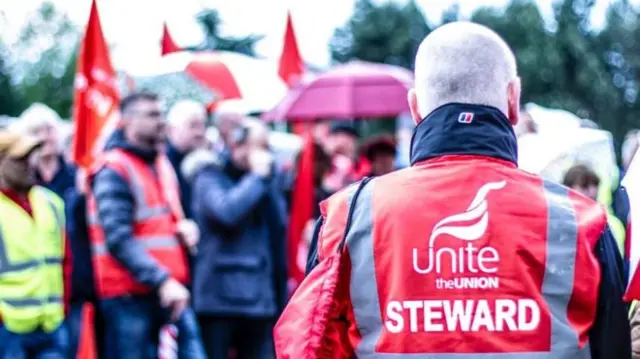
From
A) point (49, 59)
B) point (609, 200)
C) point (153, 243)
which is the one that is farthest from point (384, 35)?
point (153, 243)

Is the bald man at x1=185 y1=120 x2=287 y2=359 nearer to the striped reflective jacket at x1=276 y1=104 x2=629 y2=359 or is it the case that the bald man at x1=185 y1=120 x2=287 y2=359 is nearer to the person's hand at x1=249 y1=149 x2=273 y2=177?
the person's hand at x1=249 y1=149 x2=273 y2=177

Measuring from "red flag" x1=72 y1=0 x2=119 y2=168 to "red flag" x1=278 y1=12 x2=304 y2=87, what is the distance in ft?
10.4

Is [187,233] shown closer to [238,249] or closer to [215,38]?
[238,249]

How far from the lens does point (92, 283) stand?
9445 mm

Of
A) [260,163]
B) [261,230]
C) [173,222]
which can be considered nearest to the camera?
[173,222]

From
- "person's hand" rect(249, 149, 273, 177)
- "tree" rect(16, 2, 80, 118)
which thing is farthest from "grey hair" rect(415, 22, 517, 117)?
"tree" rect(16, 2, 80, 118)

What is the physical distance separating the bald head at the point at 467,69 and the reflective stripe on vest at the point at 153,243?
4.77 m

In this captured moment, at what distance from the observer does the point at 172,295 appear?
26.6 feet

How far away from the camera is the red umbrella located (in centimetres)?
1332

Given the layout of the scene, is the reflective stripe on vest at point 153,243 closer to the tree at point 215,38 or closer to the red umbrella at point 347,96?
the red umbrella at point 347,96

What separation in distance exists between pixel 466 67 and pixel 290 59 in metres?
10.5

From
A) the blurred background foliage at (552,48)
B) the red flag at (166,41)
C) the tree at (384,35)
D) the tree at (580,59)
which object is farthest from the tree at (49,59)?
the red flag at (166,41)

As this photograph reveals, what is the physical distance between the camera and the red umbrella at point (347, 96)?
13320 mm

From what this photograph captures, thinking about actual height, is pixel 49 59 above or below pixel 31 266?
below
